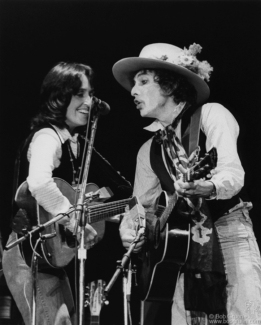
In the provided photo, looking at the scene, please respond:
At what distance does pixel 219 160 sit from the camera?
2916 mm

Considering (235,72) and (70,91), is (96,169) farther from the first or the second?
(235,72)

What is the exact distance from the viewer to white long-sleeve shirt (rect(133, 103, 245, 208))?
280 centimetres

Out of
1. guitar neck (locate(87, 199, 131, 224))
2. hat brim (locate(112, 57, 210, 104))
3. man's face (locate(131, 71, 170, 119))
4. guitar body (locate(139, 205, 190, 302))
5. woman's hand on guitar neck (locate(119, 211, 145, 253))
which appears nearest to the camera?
guitar body (locate(139, 205, 190, 302))

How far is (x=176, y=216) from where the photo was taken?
3.02m

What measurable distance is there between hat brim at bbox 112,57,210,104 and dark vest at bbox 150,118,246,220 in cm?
50

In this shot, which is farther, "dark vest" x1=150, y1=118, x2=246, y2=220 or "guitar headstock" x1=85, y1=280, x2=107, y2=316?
"guitar headstock" x1=85, y1=280, x2=107, y2=316

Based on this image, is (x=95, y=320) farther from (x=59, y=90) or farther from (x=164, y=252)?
(x=59, y=90)

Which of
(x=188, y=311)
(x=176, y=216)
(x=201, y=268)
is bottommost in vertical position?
(x=188, y=311)

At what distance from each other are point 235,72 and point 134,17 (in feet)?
3.49

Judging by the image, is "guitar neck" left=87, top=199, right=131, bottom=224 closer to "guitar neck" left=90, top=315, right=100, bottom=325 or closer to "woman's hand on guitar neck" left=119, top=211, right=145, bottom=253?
"woman's hand on guitar neck" left=119, top=211, right=145, bottom=253

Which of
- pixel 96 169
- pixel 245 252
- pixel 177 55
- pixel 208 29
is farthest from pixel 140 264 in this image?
pixel 208 29

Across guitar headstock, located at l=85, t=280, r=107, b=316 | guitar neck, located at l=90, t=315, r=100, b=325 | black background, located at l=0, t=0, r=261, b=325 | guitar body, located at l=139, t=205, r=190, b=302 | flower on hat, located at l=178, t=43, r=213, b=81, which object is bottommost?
guitar neck, located at l=90, t=315, r=100, b=325

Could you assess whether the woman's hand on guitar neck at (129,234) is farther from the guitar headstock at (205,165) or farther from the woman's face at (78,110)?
the woman's face at (78,110)

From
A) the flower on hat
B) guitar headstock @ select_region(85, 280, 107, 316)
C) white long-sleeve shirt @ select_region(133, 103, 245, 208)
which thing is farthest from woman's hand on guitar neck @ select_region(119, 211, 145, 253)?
the flower on hat
